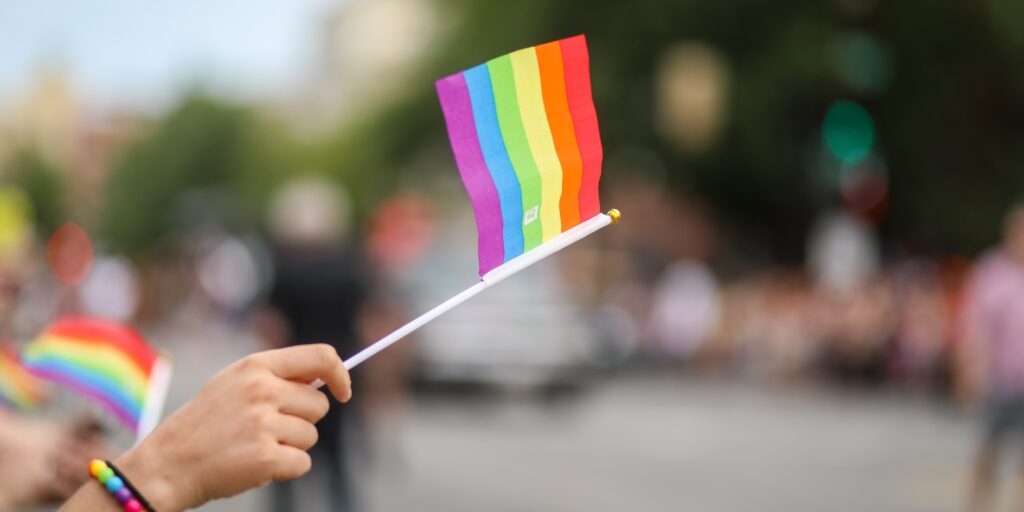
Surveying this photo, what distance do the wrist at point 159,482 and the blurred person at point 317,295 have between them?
4.72 m

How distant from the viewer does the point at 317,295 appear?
646 cm

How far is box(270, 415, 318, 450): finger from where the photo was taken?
64.6 inches

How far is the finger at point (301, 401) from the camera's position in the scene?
1655mm

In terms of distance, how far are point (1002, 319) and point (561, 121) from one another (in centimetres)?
615

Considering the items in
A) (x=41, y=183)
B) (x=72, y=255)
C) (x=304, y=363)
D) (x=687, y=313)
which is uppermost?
(x=41, y=183)

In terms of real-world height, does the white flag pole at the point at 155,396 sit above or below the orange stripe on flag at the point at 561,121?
below

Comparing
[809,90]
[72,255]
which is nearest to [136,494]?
[72,255]

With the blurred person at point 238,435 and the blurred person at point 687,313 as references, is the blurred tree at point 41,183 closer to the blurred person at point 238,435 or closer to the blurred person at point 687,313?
the blurred person at point 687,313

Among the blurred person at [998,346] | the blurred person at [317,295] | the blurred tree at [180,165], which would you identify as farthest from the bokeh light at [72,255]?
the blurred tree at [180,165]

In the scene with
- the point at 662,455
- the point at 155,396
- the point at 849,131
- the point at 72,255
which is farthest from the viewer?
the point at 849,131

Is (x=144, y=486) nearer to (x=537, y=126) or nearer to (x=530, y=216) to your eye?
(x=530, y=216)

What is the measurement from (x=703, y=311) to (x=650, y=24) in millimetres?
4562

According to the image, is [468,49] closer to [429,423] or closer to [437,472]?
[429,423]

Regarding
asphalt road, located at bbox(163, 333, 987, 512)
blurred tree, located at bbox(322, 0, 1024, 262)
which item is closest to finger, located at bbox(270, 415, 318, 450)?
asphalt road, located at bbox(163, 333, 987, 512)
